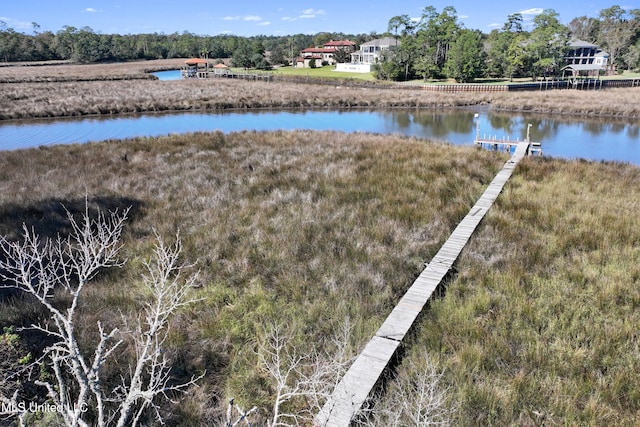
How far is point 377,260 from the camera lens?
7570 mm

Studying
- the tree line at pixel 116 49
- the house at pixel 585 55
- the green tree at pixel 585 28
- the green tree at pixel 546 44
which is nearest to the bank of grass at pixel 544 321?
the green tree at pixel 546 44

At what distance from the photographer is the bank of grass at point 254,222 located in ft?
18.2

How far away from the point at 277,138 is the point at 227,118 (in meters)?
13.0

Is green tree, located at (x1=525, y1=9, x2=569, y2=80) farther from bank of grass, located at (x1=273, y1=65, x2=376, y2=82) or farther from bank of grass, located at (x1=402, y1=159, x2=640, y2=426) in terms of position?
bank of grass, located at (x1=402, y1=159, x2=640, y2=426)

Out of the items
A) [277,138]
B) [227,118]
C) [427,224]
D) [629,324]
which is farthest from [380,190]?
[227,118]

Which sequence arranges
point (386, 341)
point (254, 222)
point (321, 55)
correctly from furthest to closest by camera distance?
1. point (321, 55)
2. point (254, 222)
3. point (386, 341)

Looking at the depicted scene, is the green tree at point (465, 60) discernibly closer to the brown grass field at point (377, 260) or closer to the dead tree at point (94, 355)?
the brown grass field at point (377, 260)

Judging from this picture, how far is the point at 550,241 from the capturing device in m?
8.26

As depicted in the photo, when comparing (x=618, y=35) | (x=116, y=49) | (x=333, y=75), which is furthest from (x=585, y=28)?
(x=116, y=49)

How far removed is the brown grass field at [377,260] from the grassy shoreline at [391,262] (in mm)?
29

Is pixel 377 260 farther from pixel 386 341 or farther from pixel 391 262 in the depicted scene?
pixel 386 341

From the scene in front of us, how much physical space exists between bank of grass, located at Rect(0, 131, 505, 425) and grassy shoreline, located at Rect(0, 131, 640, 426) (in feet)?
0.13

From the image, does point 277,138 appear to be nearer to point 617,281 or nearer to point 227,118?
point 227,118

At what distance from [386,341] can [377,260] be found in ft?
7.79
